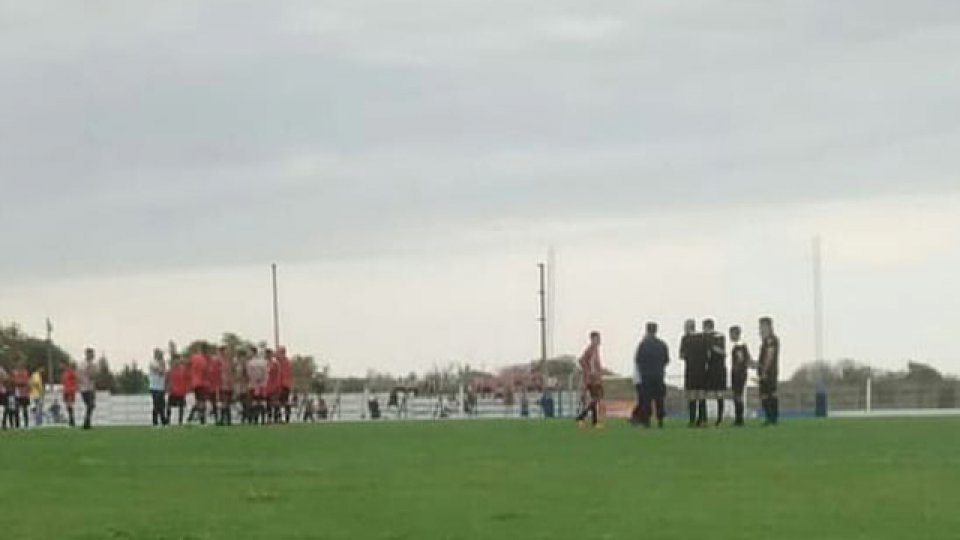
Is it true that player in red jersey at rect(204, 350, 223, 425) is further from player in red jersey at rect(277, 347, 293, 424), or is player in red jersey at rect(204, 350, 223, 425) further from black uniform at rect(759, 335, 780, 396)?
black uniform at rect(759, 335, 780, 396)

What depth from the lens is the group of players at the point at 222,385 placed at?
50094mm

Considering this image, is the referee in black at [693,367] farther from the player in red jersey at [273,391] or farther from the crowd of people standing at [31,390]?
the player in red jersey at [273,391]

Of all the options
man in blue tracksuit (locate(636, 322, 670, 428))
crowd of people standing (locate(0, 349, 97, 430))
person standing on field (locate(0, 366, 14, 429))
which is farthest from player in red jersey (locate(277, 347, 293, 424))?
man in blue tracksuit (locate(636, 322, 670, 428))

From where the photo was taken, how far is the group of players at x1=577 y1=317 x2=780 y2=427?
3744cm

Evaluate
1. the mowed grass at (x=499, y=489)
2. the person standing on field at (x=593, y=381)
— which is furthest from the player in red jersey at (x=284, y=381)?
the mowed grass at (x=499, y=489)

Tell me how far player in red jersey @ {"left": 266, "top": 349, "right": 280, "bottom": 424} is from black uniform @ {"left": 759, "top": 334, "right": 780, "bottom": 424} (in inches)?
683

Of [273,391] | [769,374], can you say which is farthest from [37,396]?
[769,374]

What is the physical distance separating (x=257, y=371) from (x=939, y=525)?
126 ft

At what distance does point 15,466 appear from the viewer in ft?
76.7

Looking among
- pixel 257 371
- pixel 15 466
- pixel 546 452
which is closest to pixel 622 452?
pixel 546 452

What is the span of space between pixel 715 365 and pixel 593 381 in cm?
236

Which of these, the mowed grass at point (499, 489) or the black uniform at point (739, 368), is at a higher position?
the black uniform at point (739, 368)

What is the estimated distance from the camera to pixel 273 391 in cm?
5144

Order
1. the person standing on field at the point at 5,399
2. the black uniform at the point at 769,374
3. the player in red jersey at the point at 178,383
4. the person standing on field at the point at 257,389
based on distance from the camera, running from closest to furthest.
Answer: the black uniform at the point at 769,374, the player in red jersey at the point at 178,383, the person standing on field at the point at 257,389, the person standing on field at the point at 5,399
